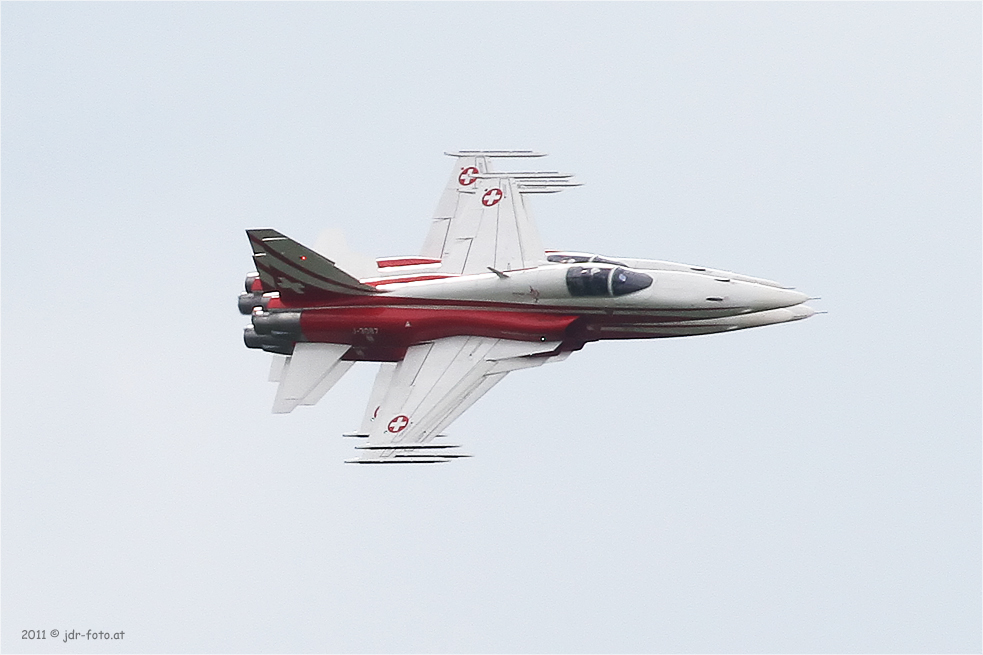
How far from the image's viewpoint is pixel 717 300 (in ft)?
109

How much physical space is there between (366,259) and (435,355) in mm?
2716

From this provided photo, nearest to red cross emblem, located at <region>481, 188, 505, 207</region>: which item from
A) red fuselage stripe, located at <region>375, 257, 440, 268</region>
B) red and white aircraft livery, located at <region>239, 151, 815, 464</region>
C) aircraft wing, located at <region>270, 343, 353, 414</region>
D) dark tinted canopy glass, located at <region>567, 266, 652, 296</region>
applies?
red and white aircraft livery, located at <region>239, 151, 815, 464</region>

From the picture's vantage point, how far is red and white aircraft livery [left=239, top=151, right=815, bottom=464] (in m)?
33.2

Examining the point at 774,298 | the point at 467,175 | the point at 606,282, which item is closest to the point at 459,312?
the point at 606,282

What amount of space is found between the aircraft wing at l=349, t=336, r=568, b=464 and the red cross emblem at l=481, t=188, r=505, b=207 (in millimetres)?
3149

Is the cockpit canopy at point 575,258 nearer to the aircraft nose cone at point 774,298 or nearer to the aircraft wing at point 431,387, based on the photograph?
the aircraft wing at point 431,387

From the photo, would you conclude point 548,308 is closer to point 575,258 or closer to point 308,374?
point 575,258

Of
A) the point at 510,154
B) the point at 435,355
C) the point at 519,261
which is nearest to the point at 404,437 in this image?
the point at 435,355

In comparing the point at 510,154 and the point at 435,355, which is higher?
the point at 510,154

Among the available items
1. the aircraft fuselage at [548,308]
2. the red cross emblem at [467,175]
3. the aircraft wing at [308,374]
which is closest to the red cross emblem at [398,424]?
the aircraft fuselage at [548,308]

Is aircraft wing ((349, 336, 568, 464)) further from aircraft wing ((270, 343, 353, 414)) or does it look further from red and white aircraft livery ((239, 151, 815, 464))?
aircraft wing ((270, 343, 353, 414))

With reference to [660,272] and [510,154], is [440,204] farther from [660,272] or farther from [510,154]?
[660,272]

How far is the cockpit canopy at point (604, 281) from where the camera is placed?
33281mm

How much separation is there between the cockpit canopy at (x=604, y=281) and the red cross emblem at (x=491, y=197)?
3146mm
